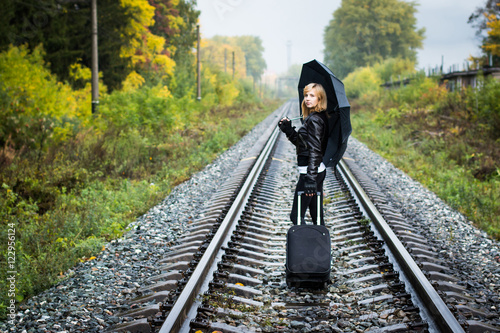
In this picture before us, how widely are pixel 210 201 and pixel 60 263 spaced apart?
3.04m

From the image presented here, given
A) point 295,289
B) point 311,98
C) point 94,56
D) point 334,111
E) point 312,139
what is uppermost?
point 94,56

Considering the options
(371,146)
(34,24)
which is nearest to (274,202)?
(371,146)

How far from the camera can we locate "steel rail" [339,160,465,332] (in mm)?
3254

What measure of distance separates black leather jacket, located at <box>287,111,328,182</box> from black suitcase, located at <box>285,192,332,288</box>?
0.56 metres

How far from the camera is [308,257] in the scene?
4195mm

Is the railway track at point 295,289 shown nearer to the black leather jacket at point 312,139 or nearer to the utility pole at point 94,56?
the black leather jacket at point 312,139

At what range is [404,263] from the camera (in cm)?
438

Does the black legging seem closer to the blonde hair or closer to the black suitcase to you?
the black suitcase

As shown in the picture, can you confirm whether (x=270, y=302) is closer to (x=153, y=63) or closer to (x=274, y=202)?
(x=274, y=202)

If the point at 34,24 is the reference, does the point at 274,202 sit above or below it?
below

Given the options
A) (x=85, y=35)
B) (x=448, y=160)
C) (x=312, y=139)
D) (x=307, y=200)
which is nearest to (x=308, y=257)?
(x=307, y=200)

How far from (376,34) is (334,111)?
64.3 metres

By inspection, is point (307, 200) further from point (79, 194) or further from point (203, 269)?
point (79, 194)

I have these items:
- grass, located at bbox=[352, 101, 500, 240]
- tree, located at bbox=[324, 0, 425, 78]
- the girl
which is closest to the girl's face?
the girl
